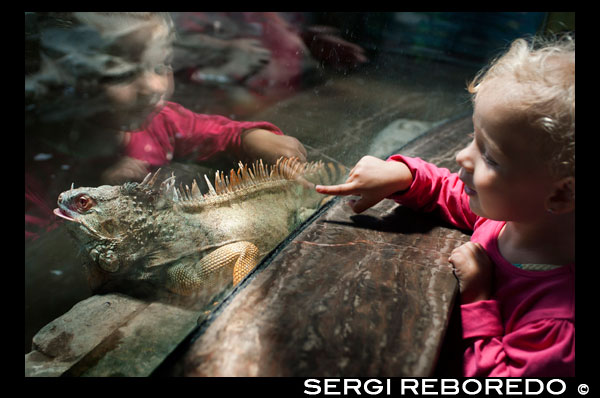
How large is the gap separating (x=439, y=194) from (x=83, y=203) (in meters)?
1.12

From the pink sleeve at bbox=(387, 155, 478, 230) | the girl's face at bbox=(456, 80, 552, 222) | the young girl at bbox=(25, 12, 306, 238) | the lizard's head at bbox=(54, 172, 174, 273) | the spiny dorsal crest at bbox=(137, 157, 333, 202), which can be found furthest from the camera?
the pink sleeve at bbox=(387, 155, 478, 230)

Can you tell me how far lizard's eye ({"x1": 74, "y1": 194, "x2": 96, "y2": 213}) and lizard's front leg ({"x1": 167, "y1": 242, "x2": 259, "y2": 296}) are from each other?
28 cm

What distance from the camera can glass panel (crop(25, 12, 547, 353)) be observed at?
0.78m

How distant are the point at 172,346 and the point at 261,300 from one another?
0.23 m

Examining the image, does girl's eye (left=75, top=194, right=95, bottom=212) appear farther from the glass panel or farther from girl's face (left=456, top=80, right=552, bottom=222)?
girl's face (left=456, top=80, right=552, bottom=222)

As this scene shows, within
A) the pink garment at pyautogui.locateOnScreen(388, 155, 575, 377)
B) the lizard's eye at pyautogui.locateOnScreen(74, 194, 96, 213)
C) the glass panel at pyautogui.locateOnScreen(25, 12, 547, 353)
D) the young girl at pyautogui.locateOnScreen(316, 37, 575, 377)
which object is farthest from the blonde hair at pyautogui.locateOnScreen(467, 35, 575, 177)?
the lizard's eye at pyautogui.locateOnScreen(74, 194, 96, 213)

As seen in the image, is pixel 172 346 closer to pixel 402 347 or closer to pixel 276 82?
pixel 402 347

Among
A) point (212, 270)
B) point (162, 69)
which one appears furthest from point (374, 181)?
point (162, 69)

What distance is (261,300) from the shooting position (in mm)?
982

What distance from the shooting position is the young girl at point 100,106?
0.75 meters

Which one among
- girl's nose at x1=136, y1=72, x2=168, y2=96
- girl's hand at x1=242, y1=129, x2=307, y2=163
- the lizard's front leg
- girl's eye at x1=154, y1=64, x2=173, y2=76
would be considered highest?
girl's eye at x1=154, y1=64, x2=173, y2=76

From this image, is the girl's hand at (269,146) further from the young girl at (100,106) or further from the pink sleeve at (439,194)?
the pink sleeve at (439,194)

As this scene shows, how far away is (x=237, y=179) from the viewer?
4.47 ft

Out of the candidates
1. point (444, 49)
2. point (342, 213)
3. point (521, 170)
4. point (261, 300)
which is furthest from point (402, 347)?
point (444, 49)
